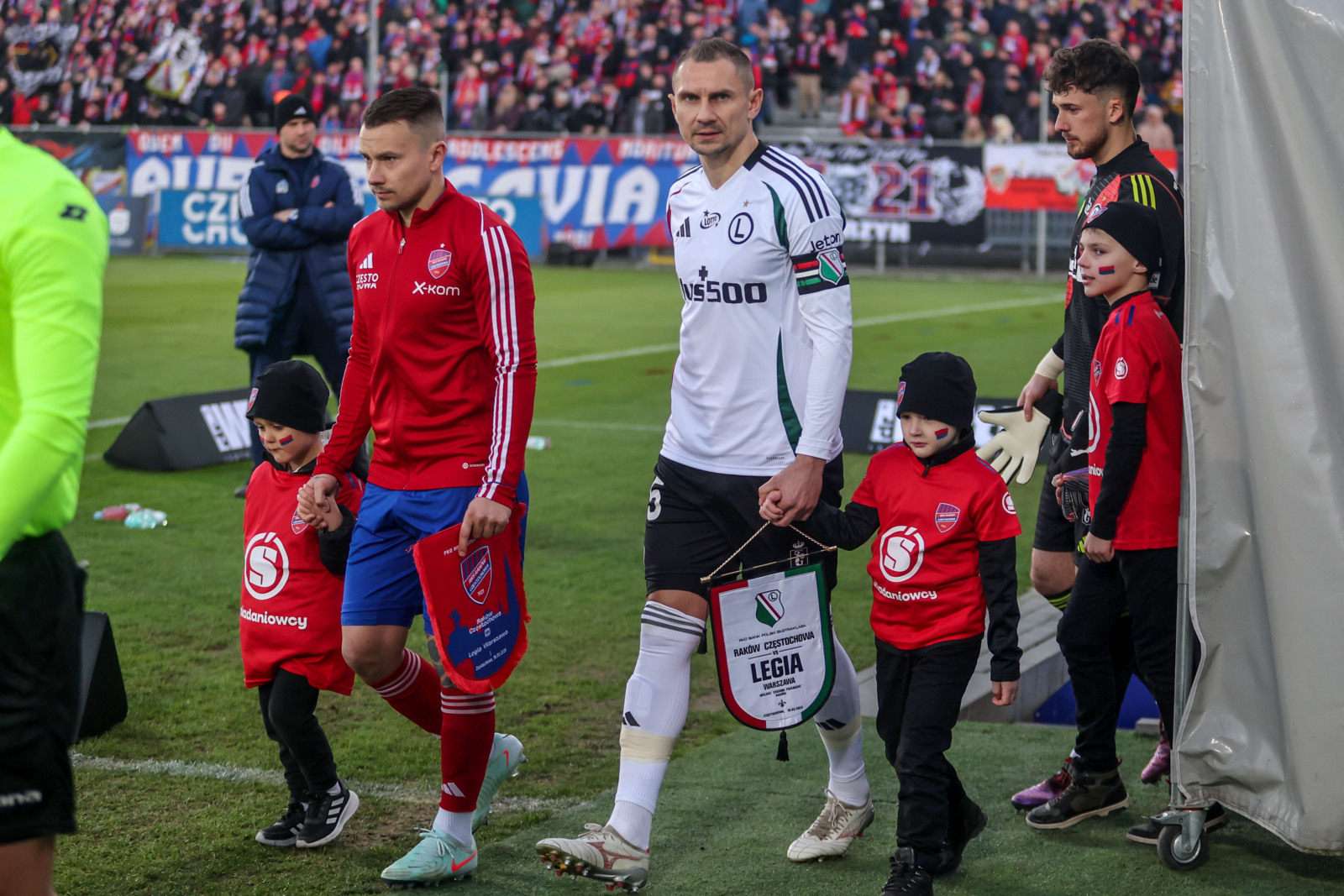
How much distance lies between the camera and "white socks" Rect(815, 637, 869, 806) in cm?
416

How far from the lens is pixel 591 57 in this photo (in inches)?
1297

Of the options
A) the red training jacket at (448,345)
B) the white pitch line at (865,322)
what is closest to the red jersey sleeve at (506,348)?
the red training jacket at (448,345)

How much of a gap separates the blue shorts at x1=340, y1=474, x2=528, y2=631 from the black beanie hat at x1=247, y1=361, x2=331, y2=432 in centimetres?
41

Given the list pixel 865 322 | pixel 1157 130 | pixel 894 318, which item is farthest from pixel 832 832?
pixel 1157 130

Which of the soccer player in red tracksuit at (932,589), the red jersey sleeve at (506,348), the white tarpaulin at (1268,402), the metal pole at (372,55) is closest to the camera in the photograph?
the white tarpaulin at (1268,402)

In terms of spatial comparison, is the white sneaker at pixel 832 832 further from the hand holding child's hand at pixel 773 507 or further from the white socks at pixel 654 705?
the hand holding child's hand at pixel 773 507

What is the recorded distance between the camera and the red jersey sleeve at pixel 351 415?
412 centimetres

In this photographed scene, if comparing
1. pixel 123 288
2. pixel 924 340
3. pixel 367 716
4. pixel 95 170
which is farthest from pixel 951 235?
pixel 367 716

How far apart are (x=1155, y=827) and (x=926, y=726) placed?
90 cm

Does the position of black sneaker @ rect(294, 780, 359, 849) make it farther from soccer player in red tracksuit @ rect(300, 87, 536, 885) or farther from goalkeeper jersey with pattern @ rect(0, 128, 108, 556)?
goalkeeper jersey with pattern @ rect(0, 128, 108, 556)

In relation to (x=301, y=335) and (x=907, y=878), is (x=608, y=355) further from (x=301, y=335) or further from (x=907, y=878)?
(x=907, y=878)

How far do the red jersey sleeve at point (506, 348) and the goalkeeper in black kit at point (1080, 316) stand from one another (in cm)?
158

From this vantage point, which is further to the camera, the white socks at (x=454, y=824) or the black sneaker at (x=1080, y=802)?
the black sneaker at (x=1080, y=802)

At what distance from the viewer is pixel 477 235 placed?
3.91 metres
